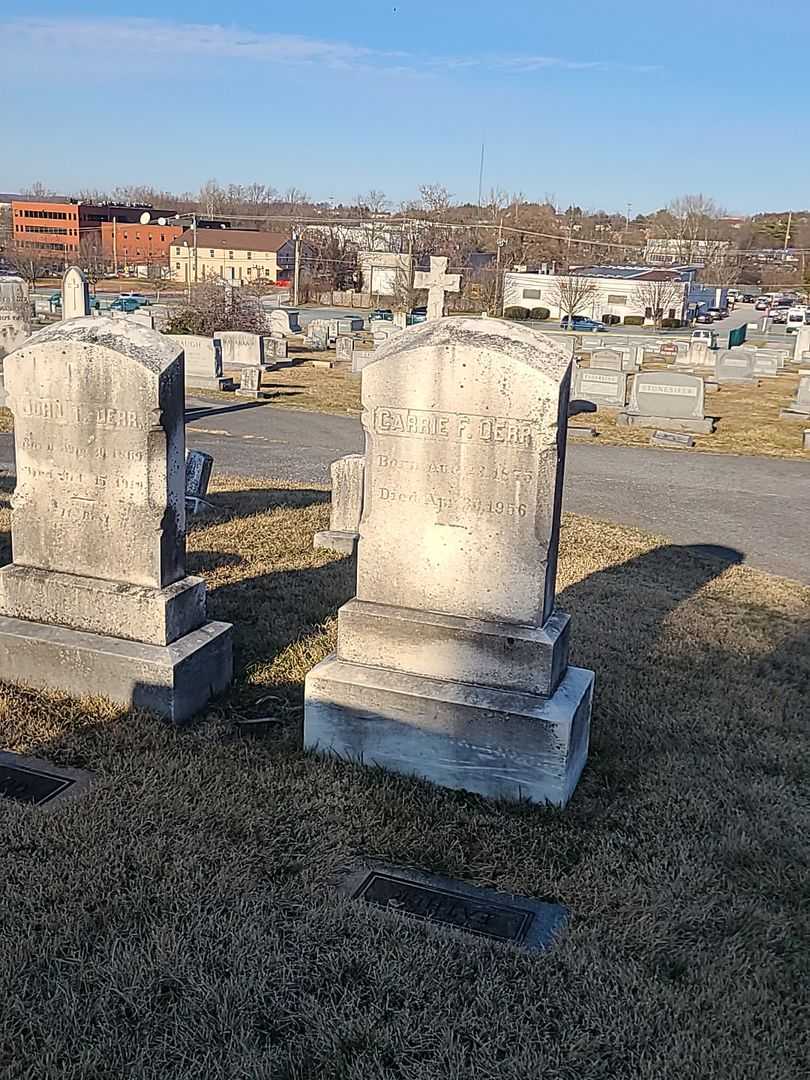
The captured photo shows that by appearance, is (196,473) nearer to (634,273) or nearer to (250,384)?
(250,384)

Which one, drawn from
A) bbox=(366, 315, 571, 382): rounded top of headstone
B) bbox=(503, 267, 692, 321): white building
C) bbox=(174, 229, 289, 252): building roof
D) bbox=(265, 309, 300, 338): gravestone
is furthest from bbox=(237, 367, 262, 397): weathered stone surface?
bbox=(174, 229, 289, 252): building roof

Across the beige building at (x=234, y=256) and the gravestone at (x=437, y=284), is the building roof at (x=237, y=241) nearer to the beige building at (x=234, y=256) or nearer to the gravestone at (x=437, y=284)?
the beige building at (x=234, y=256)

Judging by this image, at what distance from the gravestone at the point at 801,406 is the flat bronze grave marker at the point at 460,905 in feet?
63.0

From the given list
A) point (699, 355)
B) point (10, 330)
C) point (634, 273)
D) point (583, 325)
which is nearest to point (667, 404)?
point (699, 355)

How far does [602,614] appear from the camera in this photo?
7074mm

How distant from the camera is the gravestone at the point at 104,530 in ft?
16.5

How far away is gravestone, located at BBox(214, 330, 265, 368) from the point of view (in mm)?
24828

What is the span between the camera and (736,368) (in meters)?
28.2

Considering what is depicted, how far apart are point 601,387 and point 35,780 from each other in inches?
754

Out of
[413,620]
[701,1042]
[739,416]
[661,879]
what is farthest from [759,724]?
[739,416]

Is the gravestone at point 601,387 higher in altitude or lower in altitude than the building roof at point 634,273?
lower

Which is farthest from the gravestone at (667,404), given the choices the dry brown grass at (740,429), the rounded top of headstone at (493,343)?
the rounded top of headstone at (493,343)

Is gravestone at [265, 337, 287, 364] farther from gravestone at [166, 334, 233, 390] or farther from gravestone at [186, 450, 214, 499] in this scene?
gravestone at [186, 450, 214, 499]

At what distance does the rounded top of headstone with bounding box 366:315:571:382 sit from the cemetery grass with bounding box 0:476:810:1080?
2.08 meters
